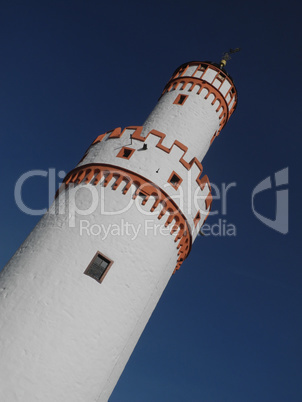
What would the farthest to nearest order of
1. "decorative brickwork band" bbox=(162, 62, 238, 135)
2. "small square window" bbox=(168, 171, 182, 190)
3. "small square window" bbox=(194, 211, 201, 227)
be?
"decorative brickwork band" bbox=(162, 62, 238, 135)
"small square window" bbox=(194, 211, 201, 227)
"small square window" bbox=(168, 171, 182, 190)

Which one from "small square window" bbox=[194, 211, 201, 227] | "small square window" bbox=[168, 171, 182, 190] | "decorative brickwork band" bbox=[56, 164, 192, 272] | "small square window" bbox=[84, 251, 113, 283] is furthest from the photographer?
"small square window" bbox=[194, 211, 201, 227]

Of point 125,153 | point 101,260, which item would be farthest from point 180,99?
point 101,260

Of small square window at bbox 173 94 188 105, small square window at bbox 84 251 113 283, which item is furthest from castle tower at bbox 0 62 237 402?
small square window at bbox 173 94 188 105

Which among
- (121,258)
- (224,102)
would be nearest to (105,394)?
(121,258)

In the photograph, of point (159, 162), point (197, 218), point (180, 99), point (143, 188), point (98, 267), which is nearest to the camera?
point (98, 267)

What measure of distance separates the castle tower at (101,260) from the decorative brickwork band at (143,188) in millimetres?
36

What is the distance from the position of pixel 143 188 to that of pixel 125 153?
1.72 metres

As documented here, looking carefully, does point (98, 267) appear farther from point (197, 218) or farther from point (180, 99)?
point (180, 99)

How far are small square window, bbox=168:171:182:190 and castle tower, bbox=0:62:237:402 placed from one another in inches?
3.2

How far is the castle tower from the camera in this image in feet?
32.6

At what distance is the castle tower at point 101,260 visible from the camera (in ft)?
32.6

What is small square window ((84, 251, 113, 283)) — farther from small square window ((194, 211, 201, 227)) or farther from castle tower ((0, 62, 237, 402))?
small square window ((194, 211, 201, 227))

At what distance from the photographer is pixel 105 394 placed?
435 inches

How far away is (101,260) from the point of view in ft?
37.8
